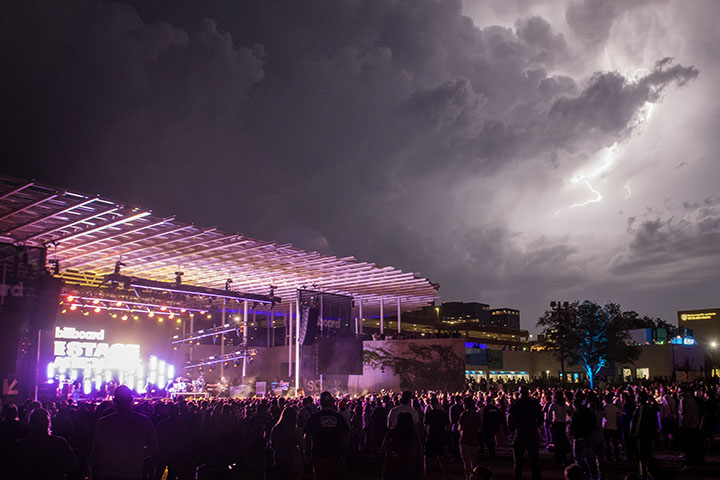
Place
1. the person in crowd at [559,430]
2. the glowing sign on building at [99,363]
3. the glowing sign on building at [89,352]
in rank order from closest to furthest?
the person in crowd at [559,430] < the glowing sign on building at [99,363] < the glowing sign on building at [89,352]

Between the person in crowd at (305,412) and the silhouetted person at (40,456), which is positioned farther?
the person in crowd at (305,412)

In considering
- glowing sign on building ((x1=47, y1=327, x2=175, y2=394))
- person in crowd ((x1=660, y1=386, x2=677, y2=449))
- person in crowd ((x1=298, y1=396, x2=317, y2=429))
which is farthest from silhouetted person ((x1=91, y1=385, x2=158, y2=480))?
glowing sign on building ((x1=47, y1=327, x2=175, y2=394))

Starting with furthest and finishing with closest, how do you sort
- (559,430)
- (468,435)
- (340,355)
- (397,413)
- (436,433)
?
(340,355), (559,430), (468,435), (436,433), (397,413)

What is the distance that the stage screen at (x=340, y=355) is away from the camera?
28.9 meters

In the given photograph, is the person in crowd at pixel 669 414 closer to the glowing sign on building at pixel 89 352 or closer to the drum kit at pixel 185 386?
the drum kit at pixel 185 386

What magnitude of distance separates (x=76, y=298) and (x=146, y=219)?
10.6m

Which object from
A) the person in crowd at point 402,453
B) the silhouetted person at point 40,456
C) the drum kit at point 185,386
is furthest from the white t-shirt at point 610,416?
the drum kit at point 185,386

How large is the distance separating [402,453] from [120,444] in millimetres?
3194

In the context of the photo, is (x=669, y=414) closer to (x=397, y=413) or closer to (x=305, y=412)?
(x=305, y=412)

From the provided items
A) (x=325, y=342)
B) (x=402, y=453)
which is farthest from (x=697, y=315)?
(x=402, y=453)

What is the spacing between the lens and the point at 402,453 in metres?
7.01

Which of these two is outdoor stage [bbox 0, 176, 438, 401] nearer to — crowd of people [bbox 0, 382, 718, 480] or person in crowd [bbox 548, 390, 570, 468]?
crowd of people [bbox 0, 382, 718, 480]

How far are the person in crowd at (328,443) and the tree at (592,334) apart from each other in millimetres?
46145

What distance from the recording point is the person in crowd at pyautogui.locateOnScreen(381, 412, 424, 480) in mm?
7012
